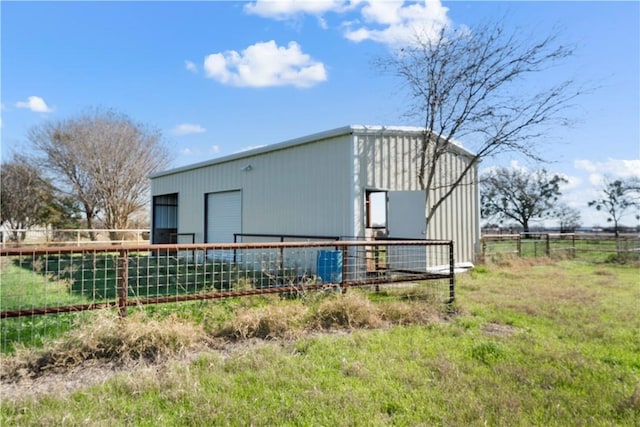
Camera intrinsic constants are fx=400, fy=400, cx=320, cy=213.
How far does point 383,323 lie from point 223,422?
2665 millimetres

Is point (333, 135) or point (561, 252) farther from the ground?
point (333, 135)

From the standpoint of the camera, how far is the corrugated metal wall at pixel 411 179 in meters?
8.58

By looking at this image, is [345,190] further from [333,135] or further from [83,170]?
[83,170]

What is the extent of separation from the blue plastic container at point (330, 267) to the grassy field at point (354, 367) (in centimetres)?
173

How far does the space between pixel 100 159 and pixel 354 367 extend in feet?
85.0

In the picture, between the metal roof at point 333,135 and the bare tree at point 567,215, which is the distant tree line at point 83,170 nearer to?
the metal roof at point 333,135

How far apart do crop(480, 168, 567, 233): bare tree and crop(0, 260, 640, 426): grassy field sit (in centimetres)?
2412

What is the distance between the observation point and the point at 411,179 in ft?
31.3

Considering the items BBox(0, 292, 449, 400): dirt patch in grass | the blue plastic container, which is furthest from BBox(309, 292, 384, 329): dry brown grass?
the blue plastic container

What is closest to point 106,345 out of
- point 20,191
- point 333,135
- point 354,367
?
point 354,367

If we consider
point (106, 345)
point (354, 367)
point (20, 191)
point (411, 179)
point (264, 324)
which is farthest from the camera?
point (20, 191)

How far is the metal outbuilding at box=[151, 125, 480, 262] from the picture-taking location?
8.59 meters

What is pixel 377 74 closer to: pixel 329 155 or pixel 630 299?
pixel 329 155

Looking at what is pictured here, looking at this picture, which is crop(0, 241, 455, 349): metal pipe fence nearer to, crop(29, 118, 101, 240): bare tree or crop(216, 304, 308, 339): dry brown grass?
crop(216, 304, 308, 339): dry brown grass
